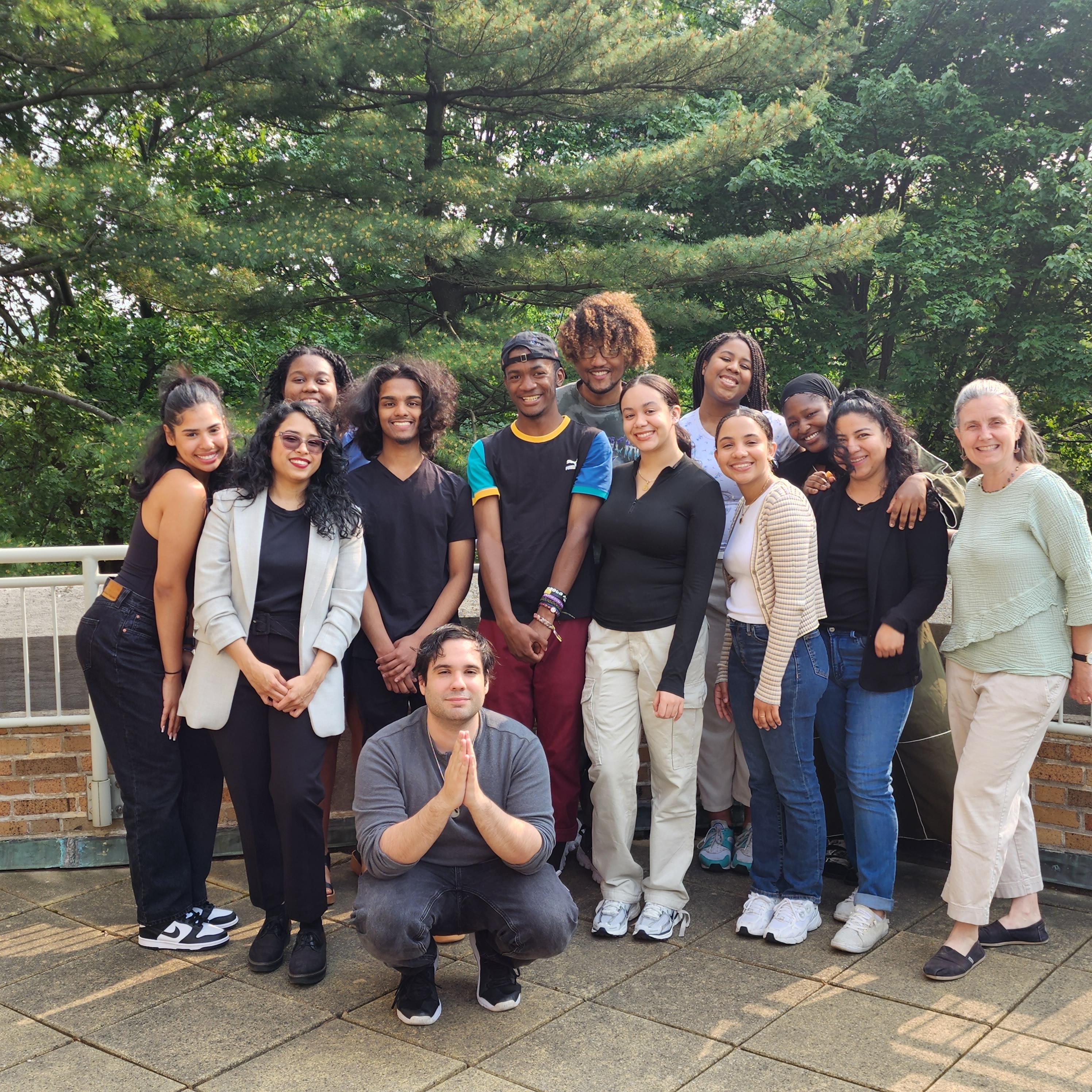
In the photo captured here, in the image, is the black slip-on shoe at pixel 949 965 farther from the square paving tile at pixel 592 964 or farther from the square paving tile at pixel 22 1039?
the square paving tile at pixel 22 1039

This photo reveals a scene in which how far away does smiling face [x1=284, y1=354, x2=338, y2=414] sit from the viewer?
3.67 meters

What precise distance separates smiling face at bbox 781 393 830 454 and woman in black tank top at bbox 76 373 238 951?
2.02 meters

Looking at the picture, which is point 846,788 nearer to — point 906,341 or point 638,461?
point 638,461

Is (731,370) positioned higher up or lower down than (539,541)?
higher up

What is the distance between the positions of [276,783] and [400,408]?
1.25 metres

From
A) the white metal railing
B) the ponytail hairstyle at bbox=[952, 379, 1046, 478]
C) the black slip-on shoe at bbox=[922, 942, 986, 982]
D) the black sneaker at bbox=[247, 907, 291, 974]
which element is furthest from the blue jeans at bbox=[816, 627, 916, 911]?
the white metal railing

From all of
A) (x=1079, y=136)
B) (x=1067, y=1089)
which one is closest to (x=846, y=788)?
(x=1067, y=1089)

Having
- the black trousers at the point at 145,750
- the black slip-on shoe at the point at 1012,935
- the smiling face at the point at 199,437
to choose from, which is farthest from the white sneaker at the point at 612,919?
the smiling face at the point at 199,437

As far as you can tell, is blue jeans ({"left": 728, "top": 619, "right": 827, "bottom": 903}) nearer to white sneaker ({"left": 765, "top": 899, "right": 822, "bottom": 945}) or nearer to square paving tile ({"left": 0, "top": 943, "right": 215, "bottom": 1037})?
white sneaker ({"left": 765, "top": 899, "right": 822, "bottom": 945})

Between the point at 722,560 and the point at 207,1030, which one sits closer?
the point at 207,1030

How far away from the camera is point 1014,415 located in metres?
3.15

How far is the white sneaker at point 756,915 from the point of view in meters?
3.41

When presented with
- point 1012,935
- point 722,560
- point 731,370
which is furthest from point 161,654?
point 1012,935

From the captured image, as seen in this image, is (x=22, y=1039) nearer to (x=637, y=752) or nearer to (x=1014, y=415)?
(x=637, y=752)
